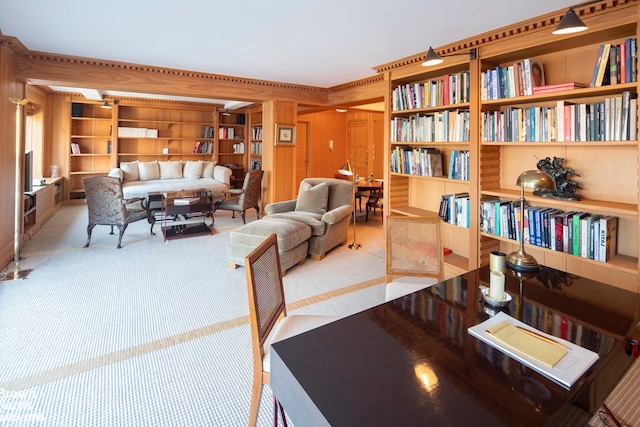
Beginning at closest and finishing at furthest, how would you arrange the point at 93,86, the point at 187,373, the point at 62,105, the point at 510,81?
the point at 187,373 < the point at 510,81 < the point at 93,86 < the point at 62,105

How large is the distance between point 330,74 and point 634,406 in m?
4.65

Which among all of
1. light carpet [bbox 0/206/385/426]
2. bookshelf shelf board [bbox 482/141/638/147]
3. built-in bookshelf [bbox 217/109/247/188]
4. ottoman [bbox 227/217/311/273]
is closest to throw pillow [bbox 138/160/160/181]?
built-in bookshelf [bbox 217/109/247/188]

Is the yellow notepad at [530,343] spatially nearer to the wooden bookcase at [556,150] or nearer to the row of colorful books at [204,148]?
the wooden bookcase at [556,150]

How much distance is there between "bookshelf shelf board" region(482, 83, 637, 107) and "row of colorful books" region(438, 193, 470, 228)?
34.5 inches

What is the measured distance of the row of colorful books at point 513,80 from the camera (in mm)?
2723

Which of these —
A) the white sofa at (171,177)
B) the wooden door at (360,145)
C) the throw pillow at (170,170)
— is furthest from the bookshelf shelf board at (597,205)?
the throw pillow at (170,170)

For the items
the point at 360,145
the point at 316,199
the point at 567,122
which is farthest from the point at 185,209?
the point at 360,145

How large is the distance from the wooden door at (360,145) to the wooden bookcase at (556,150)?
5167 mm

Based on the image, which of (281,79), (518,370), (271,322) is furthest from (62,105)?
(518,370)

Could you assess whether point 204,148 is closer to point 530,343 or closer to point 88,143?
point 88,143

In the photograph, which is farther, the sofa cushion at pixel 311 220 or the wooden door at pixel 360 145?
the wooden door at pixel 360 145

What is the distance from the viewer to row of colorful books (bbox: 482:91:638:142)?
2219 millimetres

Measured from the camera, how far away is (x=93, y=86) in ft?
14.9

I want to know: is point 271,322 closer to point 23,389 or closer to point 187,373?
point 187,373
